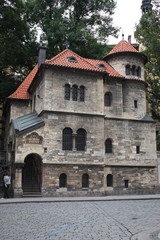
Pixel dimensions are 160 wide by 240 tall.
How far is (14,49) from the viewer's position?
68.4ft

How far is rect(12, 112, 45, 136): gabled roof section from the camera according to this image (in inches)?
782

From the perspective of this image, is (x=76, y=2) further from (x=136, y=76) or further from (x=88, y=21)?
(x=136, y=76)

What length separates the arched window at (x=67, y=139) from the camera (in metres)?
21.0

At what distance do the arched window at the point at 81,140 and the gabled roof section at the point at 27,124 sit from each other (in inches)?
119

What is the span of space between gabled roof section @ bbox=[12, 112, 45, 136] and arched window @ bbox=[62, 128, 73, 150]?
1.94 meters

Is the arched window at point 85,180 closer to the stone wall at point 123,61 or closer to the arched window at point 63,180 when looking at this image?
the arched window at point 63,180

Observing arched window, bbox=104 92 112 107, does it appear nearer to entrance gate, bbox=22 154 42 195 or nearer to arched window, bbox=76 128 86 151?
arched window, bbox=76 128 86 151

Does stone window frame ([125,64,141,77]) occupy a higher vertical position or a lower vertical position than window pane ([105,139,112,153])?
higher

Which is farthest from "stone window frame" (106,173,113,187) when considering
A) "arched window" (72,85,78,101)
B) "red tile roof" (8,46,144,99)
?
"red tile roof" (8,46,144,99)

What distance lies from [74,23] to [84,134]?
735 inches

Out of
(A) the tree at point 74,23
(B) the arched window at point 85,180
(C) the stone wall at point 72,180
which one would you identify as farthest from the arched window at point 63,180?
(A) the tree at point 74,23

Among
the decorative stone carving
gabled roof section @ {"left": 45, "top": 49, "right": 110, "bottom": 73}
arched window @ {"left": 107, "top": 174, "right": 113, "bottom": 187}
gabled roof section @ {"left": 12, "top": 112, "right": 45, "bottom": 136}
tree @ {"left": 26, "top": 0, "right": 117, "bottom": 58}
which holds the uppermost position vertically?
tree @ {"left": 26, "top": 0, "right": 117, "bottom": 58}

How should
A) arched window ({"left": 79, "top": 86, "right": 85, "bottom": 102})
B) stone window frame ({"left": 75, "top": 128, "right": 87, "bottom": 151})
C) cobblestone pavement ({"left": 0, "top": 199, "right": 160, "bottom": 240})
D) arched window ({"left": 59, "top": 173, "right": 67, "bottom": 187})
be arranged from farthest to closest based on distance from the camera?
arched window ({"left": 79, "top": 86, "right": 85, "bottom": 102}) → stone window frame ({"left": 75, "top": 128, "right": 87, "bottom": 151}) → arched window ({"left": 59, "top": 173, "right": 67, "bottom": 187}) → cobblestone pavement ({"left": 0, "top": 199, "right": 160, "bottom": 240})

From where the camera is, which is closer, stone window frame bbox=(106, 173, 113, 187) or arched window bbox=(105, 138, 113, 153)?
stone window frame bbox=(106, 173, 113, 187)
